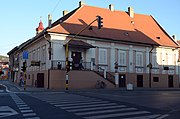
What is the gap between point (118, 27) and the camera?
43.2 meters

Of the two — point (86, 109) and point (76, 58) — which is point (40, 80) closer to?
point (76, 58)

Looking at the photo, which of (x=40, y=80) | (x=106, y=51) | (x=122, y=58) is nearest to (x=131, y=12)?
(x=122, y=58)

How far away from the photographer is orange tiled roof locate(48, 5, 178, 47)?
37.5 meters

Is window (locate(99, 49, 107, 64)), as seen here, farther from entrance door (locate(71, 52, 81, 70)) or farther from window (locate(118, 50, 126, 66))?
entrance door (locate(71, 52, 81, 70))

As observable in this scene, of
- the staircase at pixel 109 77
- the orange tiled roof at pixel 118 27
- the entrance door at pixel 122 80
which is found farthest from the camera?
the entrance door at pixel 122 80

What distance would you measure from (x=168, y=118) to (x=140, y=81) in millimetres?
32826

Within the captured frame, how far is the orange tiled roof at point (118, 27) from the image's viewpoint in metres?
37.5

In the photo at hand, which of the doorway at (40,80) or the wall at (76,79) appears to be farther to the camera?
the doorway at (40,80)

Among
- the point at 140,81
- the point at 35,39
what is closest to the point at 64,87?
the point at 35,39

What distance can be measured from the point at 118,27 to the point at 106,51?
20.2ft

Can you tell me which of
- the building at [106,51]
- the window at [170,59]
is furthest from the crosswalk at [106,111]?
the window at [170,59]

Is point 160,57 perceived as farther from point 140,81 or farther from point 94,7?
point 94,7

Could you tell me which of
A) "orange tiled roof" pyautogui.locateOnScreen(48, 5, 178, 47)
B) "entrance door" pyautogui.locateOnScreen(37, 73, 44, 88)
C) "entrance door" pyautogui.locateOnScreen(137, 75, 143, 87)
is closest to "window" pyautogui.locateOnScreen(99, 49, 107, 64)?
"orange tiled roof" pyautogui.locateOnScreen(48, 5, 178, 47)

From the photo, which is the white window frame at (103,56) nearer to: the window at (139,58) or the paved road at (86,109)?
the window at (139,58)
